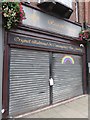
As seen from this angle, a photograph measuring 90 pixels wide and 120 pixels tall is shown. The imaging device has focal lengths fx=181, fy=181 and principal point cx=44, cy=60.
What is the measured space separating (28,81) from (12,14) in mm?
2543

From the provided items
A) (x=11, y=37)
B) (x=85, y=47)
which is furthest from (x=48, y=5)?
(x=85, y=47)

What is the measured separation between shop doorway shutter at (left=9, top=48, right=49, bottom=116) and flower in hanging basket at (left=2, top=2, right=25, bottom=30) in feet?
3.04

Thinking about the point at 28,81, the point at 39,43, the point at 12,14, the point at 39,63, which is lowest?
the point at 28,81

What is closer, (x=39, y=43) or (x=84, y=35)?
(x=39, y=43)

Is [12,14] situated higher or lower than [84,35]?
higher

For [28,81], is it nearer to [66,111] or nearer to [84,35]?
[66,111]

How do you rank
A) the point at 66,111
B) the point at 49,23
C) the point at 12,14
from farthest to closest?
the point at 49,23
the point at 66,111
the point at 12,14

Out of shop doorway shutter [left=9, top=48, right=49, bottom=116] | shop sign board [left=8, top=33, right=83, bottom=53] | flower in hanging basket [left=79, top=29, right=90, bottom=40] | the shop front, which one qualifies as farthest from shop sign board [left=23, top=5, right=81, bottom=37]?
shop doorway shutter [left=9, top=48, right=49, bottom=116]

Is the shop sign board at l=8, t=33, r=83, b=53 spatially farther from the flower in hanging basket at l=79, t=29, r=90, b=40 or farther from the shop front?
the flower in hanging basket at l=79, t=29, r=90, b=40

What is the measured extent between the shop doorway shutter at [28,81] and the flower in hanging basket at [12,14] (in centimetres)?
93

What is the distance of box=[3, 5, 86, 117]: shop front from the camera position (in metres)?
6.41

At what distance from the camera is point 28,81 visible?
6930 millimetres

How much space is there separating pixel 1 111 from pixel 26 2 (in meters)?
4.26

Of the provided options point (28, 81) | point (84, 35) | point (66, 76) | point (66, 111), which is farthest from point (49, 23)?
point (66, 111)
